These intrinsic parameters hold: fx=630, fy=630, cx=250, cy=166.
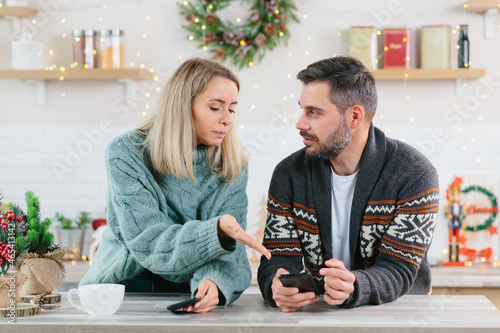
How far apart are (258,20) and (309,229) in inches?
73.8

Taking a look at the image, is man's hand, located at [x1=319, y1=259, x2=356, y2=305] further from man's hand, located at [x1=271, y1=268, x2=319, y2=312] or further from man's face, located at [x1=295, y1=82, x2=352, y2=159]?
man's face, located at [x1=295, y1=82, x2=352, y2=159]

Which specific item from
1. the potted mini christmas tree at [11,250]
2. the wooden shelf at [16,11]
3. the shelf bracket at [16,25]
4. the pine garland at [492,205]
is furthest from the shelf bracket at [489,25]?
the potted mini christmas tree at [11,250]

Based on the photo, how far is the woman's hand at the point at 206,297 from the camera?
1.65 m

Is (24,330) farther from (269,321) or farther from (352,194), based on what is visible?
(352,194)

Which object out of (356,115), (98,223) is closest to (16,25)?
(98,223)

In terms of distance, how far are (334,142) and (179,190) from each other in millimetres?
509

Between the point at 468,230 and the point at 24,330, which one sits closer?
the point at 24,330

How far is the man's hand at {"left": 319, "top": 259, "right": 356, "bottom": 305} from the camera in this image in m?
1.66

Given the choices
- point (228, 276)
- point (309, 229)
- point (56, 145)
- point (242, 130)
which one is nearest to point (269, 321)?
point (228, 276)

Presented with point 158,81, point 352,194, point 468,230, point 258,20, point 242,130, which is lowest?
point 468,230

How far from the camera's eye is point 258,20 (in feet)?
11.6

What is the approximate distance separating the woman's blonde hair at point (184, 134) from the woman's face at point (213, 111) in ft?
0.06

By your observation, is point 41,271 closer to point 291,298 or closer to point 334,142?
point 291,298

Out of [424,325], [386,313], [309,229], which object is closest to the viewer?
[424,325]
